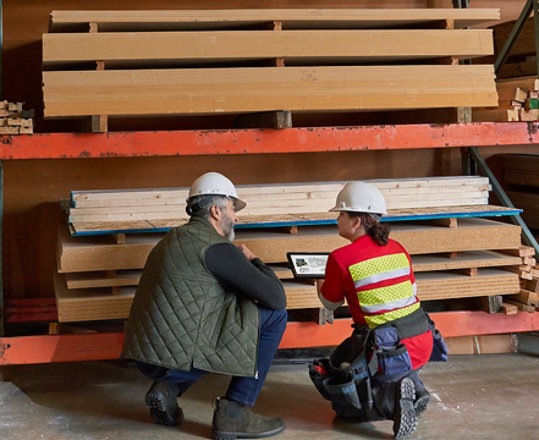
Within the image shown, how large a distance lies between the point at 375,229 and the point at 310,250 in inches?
40.6

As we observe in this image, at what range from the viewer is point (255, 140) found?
5297 mm

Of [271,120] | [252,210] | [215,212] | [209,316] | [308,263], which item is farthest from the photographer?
[252,210]

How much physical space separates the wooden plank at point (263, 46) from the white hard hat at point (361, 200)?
1.17 m

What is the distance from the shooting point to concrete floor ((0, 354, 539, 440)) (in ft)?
15.2

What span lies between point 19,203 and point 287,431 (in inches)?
130

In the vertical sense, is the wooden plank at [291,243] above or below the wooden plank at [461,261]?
above

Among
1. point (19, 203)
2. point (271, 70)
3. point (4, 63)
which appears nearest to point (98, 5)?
point (4, 63)

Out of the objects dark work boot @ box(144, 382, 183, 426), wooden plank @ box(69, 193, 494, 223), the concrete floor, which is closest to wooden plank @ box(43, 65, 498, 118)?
wooden plank @ box(69, 193, 494, 223)

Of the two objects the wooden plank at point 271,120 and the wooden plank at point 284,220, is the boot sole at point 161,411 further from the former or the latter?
the wooden plank at point 271,120

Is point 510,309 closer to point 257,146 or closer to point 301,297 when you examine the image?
point 301,297

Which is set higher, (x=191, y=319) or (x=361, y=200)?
(x=361, y=200)

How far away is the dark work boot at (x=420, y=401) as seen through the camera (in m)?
4.46

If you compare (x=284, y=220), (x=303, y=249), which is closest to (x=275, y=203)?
(x=284, y=220)

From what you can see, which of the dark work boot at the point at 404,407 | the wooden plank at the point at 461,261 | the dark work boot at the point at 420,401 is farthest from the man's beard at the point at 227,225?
the wooden plank at the point at 461,261
